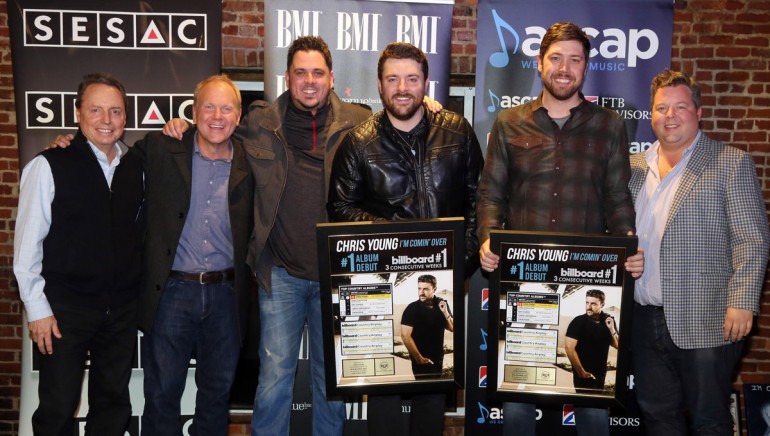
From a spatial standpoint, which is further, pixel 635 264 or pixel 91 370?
pixel 91 370

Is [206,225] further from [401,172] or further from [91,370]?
[401,172]

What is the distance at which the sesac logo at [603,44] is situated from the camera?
169 inches

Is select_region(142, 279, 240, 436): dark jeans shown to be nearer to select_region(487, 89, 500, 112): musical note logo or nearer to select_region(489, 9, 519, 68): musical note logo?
select_region(487, 89, 500, 112): musical note logo

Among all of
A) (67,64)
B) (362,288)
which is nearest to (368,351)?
(362,288)

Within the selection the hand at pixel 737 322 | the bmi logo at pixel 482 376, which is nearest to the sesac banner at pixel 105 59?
the bmi logo at pixel 482 376

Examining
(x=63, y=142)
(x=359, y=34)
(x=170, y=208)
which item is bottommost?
(x=170, y=208)

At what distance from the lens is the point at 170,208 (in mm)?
3443

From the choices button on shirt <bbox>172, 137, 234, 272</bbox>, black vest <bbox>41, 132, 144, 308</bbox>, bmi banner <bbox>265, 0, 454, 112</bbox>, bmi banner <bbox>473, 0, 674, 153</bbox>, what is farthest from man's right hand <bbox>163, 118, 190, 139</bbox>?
bmi banner <bbox>473, 0, 674, 153</bbox>

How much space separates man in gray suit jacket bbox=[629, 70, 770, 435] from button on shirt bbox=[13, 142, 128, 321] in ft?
9.20

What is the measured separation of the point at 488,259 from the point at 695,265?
0.96 meters

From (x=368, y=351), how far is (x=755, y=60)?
11.2 feet

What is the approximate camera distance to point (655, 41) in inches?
169

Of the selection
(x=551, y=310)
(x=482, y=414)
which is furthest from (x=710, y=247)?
(x=482, y=414)

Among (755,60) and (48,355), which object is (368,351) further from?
(755,60)
